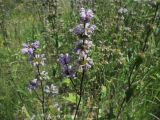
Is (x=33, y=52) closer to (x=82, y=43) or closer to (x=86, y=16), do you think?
(x=82, y=43)

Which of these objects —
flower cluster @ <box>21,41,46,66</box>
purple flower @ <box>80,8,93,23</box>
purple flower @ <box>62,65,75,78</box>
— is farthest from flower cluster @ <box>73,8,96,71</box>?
flower cluster @ <box>21,41,46,66</box>

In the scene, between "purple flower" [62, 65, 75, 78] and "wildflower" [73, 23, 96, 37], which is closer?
"wildflower" [73, 23, 96, 37]

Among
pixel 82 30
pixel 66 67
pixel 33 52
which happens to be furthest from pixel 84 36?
pixel 33 52

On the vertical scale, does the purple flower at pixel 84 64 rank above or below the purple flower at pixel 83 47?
below

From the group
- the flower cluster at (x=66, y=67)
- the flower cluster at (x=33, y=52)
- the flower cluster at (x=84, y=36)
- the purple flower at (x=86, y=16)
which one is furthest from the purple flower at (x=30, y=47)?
the purple flower at (x=86, y=16)

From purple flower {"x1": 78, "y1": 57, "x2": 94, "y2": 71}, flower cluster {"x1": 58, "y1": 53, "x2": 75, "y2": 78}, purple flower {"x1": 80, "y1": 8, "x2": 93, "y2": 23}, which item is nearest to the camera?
purple flower {"x1": 80, "y1": 8, "x2": 93, "y2": 23}

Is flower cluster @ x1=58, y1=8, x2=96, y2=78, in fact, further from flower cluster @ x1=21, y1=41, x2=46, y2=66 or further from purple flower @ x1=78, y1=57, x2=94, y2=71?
flower cluster @ x1=21, y1=41, x2=46, y2=66

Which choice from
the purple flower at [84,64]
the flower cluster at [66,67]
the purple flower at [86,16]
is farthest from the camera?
the flower cluster at [66,67]

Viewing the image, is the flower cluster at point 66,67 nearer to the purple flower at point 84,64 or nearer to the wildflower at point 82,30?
the purple flower at point 84,64

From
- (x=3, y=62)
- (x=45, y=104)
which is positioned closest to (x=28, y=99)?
(x=45, y=104)

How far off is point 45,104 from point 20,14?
4874mm

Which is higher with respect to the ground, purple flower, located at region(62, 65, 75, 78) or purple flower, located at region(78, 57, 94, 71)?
purple flower, located at region(78, 57, 94, 71)

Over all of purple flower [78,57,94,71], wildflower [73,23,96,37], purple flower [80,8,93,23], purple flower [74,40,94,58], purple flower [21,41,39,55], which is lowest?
purple flower [78,57,94,71]

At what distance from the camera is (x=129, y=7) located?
5.86 meters
